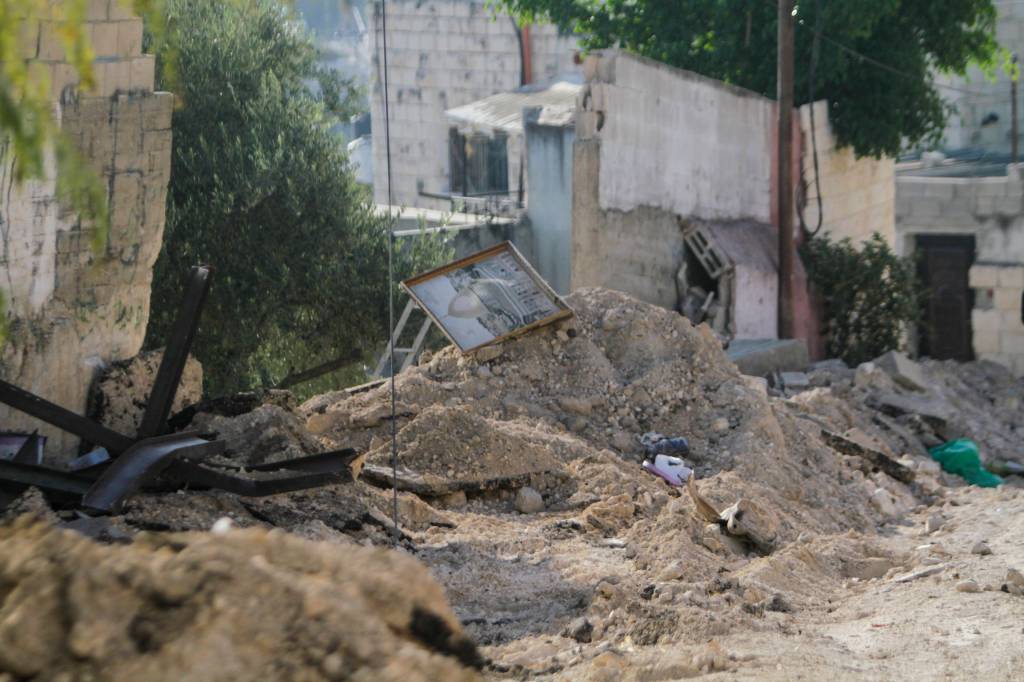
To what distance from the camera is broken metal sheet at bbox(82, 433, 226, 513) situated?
6.65 meters

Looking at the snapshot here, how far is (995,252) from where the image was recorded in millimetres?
20359

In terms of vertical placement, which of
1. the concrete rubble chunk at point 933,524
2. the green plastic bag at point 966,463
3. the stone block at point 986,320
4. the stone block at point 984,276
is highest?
the stone block at point 984,276

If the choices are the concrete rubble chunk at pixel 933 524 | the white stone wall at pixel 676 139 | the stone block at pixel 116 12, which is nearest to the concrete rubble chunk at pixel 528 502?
the concrete rubble chunk at pixel 933 524

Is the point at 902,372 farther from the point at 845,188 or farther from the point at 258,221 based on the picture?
the point at 258,221

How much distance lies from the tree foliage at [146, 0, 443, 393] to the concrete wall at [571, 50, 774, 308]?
2227mm

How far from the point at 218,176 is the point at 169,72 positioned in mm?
9409

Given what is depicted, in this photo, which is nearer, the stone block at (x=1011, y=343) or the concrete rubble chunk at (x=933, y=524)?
the concrete rubble chunk at (x=933, y=524)

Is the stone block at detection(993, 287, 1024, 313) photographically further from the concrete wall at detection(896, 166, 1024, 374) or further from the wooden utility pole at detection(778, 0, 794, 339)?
the wooden utility pole at detection(778, 0, 794, 339)

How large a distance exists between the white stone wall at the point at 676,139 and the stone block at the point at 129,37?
731cm

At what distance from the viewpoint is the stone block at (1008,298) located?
65.8ft

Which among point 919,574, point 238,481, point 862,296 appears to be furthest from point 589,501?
point 862,296

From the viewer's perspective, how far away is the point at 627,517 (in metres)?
8.46

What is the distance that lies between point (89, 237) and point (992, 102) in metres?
24.4

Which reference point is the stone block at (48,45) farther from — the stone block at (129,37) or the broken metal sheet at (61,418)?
the broken metal sheet at (61,418)
